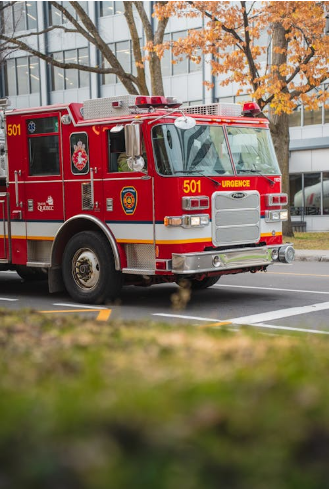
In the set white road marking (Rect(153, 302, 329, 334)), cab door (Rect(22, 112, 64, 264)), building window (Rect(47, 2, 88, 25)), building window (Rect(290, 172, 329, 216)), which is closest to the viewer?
white road marking (Rect(153, 302, 329, 334))

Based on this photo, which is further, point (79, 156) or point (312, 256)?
point (312, 256)

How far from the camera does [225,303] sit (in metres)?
11.3

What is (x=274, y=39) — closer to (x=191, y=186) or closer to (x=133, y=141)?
(x=191, y=186)

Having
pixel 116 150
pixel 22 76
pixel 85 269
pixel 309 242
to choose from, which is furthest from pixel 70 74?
pixel 85 269

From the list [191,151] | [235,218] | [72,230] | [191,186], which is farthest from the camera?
[72,230]

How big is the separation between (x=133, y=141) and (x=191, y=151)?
853 mm

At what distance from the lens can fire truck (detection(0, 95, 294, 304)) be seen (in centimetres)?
1070

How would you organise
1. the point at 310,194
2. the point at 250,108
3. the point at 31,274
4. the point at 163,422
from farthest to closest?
the point at 310,194 < the point at 31,274 < the point at 250,108 < the point at 163,422

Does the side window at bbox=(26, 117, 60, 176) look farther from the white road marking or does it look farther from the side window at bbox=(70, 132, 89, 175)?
the white road marking

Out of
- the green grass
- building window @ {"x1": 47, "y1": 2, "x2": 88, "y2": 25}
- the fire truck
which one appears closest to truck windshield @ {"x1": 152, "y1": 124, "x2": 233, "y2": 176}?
the fire truck

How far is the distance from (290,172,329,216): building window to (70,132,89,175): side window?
2795 cm

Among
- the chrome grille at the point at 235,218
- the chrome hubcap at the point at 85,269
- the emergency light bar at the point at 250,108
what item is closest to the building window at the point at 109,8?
the emergency light bar at the point at 250,108

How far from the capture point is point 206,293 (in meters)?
12.5

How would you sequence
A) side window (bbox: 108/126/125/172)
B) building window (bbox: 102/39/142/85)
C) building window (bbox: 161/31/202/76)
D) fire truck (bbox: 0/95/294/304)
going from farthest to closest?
1. building window (bbox: 102/39/142/85)
2. building window (bbox: 161/31/202/76)
3. side window (bbox: 108/126/125/172)
4. fire truck (bbox: 0/95/294/304)
